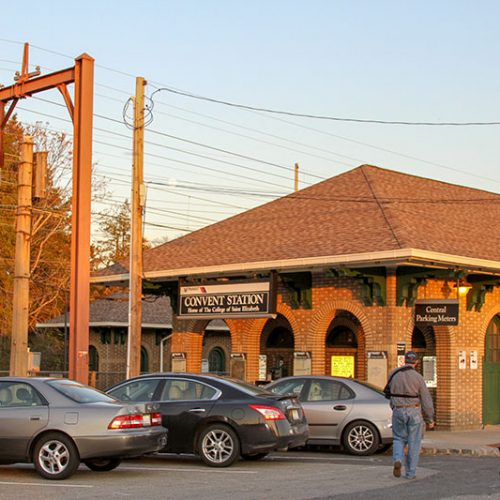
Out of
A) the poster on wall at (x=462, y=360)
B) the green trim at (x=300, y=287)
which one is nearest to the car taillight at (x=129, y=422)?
the green trim at (x=300, y=287)

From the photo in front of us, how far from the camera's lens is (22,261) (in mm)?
22812

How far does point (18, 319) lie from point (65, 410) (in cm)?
934

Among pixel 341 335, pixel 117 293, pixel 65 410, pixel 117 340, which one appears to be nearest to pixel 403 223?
pixel 341 335

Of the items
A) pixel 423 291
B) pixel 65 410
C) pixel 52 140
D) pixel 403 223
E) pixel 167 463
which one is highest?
pixel 52 140

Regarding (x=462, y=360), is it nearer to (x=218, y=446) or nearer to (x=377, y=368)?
(x=377, y=368)

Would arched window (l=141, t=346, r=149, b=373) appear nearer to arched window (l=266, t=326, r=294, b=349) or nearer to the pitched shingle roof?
the pitched shingle roof

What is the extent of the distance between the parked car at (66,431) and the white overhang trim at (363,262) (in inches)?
359

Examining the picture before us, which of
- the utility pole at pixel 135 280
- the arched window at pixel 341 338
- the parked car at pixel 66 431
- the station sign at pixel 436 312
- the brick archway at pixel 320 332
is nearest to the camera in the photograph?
the parked car at pixel 66 431

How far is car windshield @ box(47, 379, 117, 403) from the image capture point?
554 inches

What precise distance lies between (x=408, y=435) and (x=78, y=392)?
15.2 feet

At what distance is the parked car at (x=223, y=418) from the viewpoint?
15.3 m

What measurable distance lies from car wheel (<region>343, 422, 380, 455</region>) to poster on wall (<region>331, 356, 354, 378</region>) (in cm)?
909

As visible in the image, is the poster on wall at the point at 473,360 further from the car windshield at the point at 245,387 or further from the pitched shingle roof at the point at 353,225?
the car windshield at the point at 245,387

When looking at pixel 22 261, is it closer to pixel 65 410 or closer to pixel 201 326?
pixel 201 326
